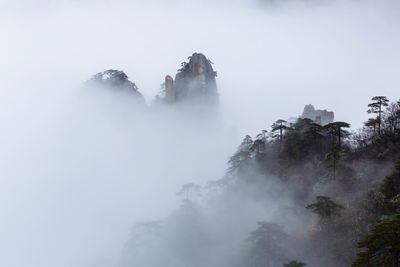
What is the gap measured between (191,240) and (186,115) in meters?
81.6

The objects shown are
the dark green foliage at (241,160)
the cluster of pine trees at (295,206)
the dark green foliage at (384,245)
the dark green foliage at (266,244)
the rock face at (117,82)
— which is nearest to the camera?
the dark green foliage at (384,245)

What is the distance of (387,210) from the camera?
200 feet

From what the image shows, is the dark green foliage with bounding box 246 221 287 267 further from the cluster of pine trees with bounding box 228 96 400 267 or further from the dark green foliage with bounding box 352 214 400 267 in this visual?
the dark green foliage with bounding box 352 214 400 267

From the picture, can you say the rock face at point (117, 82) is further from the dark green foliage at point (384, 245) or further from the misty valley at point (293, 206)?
the dark green foliage at point (384, 245)

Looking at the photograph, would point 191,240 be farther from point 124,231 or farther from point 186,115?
point 186,115

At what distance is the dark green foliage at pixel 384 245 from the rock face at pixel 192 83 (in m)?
115

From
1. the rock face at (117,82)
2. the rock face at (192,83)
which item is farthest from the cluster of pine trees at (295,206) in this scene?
the rock face at (117,82)

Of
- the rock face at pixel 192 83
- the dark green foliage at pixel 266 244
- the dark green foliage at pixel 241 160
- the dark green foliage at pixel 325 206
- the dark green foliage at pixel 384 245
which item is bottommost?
the dark green foliage at pixel 384 245

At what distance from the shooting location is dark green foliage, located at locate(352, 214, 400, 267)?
4031cm

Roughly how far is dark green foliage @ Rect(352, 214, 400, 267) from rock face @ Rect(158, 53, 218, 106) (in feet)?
377

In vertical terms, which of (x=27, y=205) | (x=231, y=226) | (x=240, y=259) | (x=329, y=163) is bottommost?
(x=240, y=259)

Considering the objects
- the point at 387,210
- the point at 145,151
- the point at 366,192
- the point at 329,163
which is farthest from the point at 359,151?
the point at 145,151

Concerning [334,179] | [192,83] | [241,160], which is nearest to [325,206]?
[334,179]

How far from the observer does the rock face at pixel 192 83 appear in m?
154
